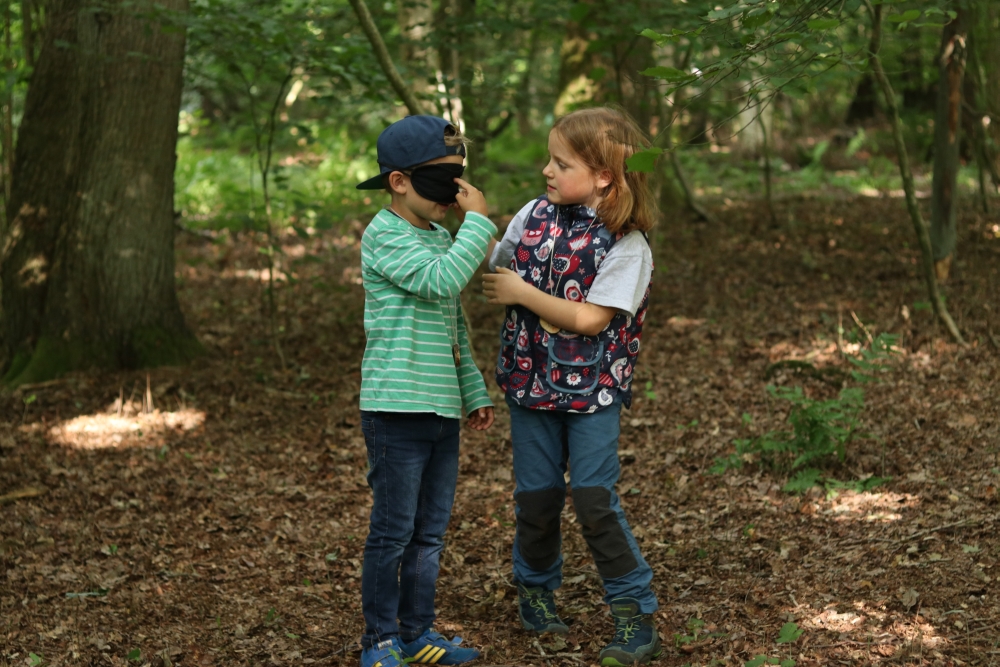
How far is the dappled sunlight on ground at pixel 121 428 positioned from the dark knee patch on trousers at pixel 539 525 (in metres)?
3.41

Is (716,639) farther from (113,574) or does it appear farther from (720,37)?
(113,574)

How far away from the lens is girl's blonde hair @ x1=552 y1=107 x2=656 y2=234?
3051mm

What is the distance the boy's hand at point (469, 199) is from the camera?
3.02m

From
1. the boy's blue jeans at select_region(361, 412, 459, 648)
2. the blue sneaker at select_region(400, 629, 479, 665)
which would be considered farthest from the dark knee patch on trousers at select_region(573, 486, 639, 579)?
the blue sneaker at select_region(400, 629, 479, 665)

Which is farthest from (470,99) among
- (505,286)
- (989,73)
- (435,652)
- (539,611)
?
(989,73)

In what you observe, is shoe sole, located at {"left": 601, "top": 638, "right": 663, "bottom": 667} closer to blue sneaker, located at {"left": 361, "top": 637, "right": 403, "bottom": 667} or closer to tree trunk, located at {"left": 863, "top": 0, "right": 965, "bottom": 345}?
blue sneaker, located at {"left": 361, "top": 637, "right": 403, "bottom": 667}

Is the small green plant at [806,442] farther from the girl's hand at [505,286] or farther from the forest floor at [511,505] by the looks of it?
the girl's hand at [505,286]

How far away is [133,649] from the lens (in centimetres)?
350

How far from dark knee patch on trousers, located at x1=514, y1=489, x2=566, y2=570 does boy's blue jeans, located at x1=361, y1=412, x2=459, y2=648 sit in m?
0.29

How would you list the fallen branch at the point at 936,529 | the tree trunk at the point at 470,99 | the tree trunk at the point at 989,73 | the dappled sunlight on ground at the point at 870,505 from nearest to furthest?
the fallen branch at the point at 936,529 → the dappled sunlight on ground at the point at 870,505 → the tree trunk at the point at 470,99 → the tree trunk at the point at 989,73

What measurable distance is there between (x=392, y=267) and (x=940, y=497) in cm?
313

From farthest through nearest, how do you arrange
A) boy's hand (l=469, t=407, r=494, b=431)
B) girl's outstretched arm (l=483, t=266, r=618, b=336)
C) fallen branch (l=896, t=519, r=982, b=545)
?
fallen branch (l=896, t=519, r=982, b=545), boy's hand (l=469, t=407, r=494, b=431), girl's outstretched arm (l=483, t=266, r=618, b=336)

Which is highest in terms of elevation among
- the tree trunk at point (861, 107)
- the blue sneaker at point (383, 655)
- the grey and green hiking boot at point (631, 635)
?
the tree trunk at point (861, 107)

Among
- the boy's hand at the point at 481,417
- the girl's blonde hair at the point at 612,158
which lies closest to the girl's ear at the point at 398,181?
the girl's blonde hair at the point at 612,158
